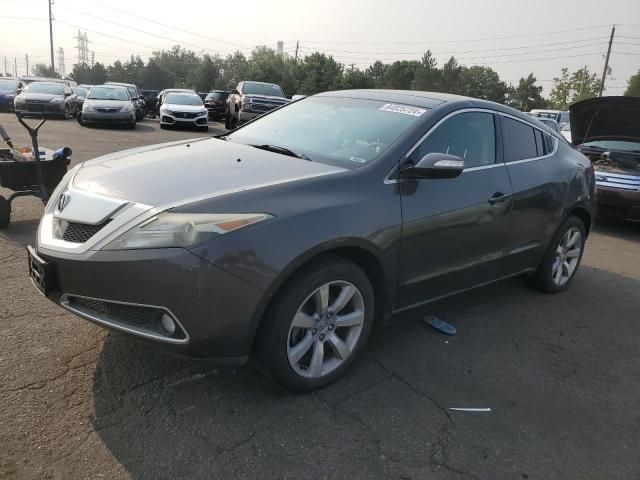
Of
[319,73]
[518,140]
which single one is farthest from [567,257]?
[319,73]

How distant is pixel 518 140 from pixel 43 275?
142 inches

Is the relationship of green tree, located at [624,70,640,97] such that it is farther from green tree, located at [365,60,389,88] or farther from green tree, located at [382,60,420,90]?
green tree, located at [365,60,389,88]

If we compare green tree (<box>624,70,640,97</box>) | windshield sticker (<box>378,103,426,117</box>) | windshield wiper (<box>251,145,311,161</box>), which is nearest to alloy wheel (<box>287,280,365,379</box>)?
windshield wiper (<box>251,145,311,161</box>)

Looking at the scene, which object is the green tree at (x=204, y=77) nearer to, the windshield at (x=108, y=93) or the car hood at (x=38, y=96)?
the car hood at (x=38, y=96)

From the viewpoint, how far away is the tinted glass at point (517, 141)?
4.29 metres

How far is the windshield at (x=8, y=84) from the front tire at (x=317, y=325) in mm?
26210

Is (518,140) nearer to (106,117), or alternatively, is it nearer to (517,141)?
(517,141)

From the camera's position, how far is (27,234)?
18.1 ft

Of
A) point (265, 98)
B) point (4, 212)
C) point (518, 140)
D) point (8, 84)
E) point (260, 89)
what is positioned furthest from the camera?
point (8, 84)

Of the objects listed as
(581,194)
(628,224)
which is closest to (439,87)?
(628,224)

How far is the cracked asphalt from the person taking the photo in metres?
2.48

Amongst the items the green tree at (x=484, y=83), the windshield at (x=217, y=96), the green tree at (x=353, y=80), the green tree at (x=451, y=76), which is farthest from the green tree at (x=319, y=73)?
the windshield at (x=217, y=96)

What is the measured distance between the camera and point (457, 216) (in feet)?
11.9

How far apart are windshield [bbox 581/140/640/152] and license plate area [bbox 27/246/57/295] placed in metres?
8.54
